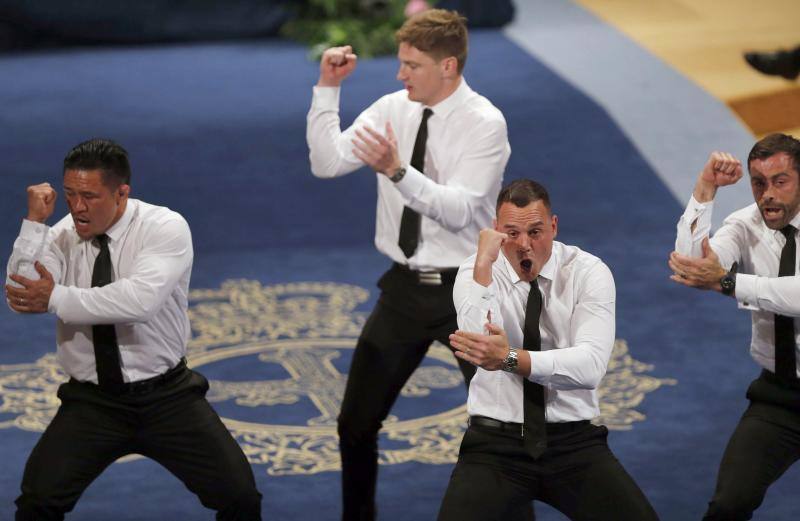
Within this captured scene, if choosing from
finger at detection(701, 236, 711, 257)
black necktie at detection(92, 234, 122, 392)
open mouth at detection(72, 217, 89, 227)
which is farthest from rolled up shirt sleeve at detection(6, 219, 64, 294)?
finger at detection(701, 236, 711, 257)

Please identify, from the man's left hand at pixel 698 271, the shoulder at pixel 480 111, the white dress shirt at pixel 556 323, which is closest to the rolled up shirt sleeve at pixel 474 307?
the white dress shirt at pixel 556 323

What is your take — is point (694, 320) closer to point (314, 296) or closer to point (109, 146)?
point (314, 296)

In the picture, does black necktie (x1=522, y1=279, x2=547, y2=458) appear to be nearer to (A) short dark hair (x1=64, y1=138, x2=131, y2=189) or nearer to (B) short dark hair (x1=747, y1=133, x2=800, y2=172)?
(B) short dark hair (x1=747, y1=133, x2=800, y2=172)

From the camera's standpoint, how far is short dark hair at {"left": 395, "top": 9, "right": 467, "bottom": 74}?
5.85 m

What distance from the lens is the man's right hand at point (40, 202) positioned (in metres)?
5.06

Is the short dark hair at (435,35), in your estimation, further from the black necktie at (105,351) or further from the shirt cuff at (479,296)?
the black necktie at (105,351)

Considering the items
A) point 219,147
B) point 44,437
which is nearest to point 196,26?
point 219,147

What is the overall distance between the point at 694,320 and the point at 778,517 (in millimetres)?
2530

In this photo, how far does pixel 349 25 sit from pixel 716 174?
902cm

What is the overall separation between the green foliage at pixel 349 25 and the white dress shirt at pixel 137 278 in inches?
326

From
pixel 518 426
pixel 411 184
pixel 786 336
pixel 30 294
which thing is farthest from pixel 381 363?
pixel 786 336

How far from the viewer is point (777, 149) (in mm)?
5195

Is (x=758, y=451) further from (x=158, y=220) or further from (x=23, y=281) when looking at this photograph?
(x=23, y=281)

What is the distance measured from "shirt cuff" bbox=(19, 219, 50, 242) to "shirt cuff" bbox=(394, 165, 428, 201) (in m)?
1.34
